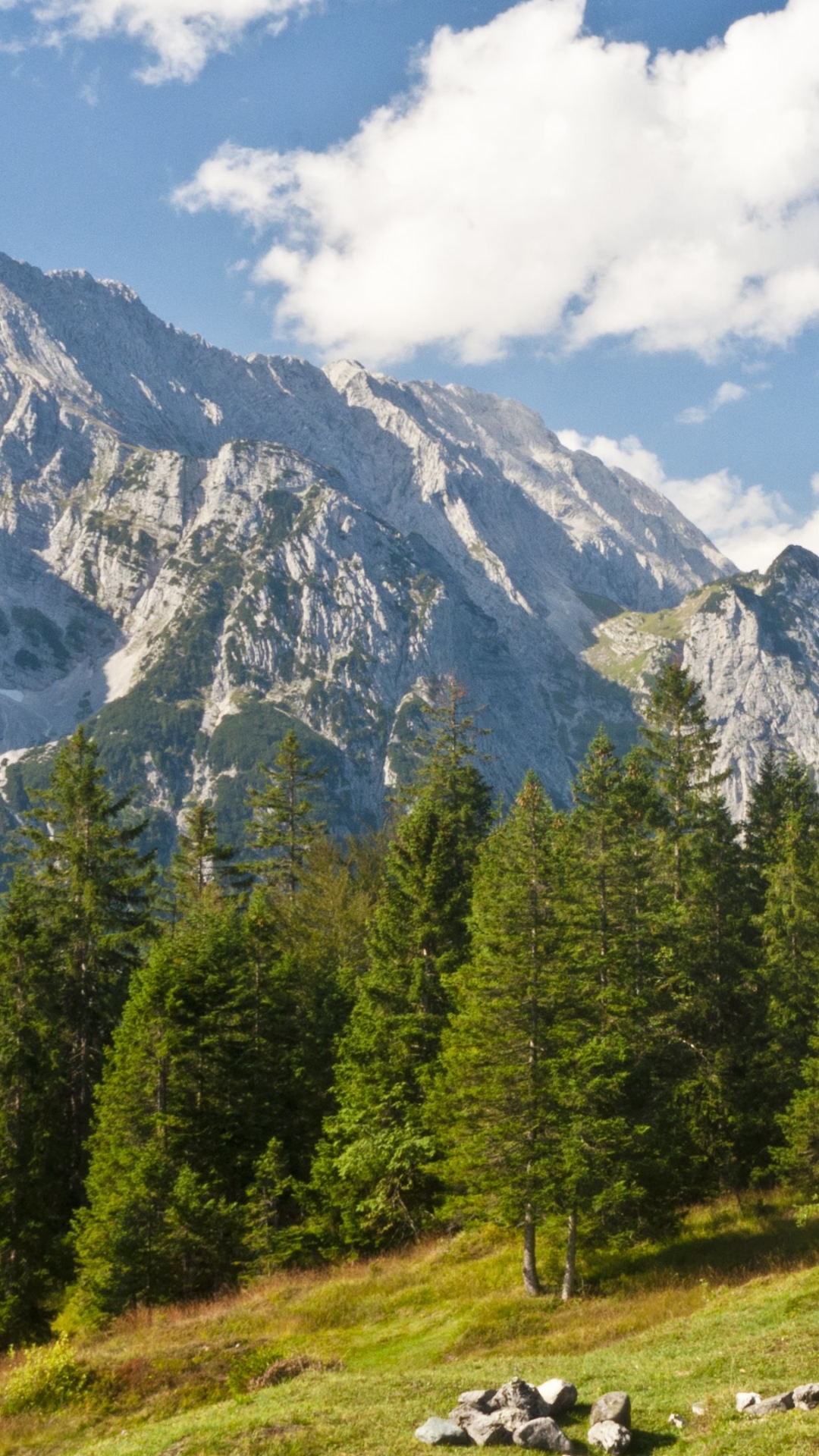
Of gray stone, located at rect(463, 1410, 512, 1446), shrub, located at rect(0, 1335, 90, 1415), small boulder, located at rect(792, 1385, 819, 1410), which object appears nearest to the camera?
small boulder, located at rect(792, 1385, 819, 1410)

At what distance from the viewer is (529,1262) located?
30891 mm

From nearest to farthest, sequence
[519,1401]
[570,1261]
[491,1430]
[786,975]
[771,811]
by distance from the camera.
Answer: [491,1430], [519,1401], [570,1261], [786,975], [771,811]

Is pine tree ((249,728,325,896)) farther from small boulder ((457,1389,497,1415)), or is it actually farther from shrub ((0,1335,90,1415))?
small boulder ((457,1389,497,1415))

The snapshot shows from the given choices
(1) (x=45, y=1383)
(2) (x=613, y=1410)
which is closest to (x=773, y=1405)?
(2) (x=613, y=1410)

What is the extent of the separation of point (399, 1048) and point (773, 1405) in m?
25.2

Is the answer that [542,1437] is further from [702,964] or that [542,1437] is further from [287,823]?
[287,823]

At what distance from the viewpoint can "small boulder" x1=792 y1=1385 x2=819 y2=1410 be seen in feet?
47.0

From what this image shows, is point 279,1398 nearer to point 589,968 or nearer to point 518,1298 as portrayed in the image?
point 518,1298

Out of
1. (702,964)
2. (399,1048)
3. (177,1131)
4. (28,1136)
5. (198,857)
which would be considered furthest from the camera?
(198,857)

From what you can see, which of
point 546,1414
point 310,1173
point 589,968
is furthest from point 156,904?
point 546,1414

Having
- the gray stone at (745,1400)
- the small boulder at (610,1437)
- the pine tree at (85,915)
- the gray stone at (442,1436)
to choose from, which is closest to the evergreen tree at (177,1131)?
the pine tree at (85,915)

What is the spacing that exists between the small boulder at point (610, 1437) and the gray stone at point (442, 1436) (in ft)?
6.48

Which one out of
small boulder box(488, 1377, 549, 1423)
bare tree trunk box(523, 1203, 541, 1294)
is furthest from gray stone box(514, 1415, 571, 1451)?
bare tree trunk box(523, 1203, 541, 1294)

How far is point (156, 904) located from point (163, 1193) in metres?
18.0
